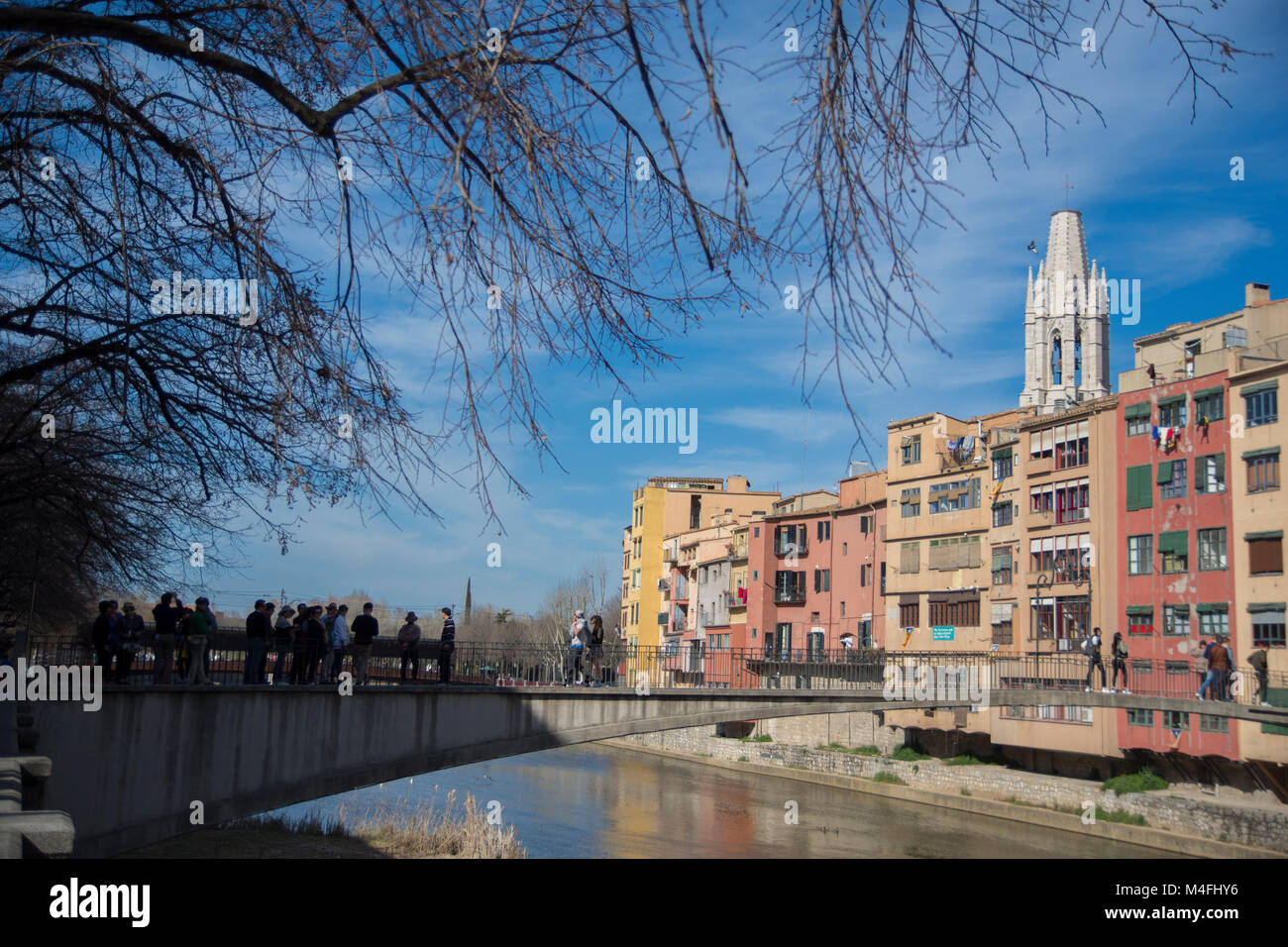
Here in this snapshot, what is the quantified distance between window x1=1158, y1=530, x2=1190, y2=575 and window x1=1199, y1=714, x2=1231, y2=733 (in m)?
4.73

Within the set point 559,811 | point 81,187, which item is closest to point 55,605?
point 559,811

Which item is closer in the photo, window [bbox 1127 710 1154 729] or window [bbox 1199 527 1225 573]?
window [bbox 1199 527 1225 573]

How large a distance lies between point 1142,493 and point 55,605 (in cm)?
3277

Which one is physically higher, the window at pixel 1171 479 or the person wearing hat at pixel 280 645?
the window at pixel 1171 479

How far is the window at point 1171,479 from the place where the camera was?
122ft

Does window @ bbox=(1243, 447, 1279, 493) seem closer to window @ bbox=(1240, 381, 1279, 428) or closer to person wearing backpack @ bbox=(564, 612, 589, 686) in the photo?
window @ bbox=(1240, 381, 1279, 428)

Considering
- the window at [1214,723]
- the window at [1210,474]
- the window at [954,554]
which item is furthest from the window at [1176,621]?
the window at [954,554]

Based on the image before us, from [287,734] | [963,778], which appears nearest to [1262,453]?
[963,778]

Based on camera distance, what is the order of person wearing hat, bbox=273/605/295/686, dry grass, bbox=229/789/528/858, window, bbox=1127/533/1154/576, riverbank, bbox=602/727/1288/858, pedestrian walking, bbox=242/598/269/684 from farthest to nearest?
window, bbox=1127/533/1154/576
riverbank, bbox=602/727/1288/858
dry grass, bbox=229/789/528/858
person wearing hat, bbox=273/605/295/686
pedestrian walking, bbox=242/598/269/684

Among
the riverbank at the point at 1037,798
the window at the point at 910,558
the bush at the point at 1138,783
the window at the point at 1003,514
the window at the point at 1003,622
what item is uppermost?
the window at the point at 1003,514

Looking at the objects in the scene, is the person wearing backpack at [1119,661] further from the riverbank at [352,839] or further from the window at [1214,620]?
the riverbank at [352,839]

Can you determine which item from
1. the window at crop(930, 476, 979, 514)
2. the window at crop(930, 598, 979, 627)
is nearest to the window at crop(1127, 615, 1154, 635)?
the window at crop(930, 598, 979, 627)

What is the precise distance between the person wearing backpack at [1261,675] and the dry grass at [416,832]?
20.6 m

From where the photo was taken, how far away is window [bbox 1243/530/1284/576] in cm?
3322
